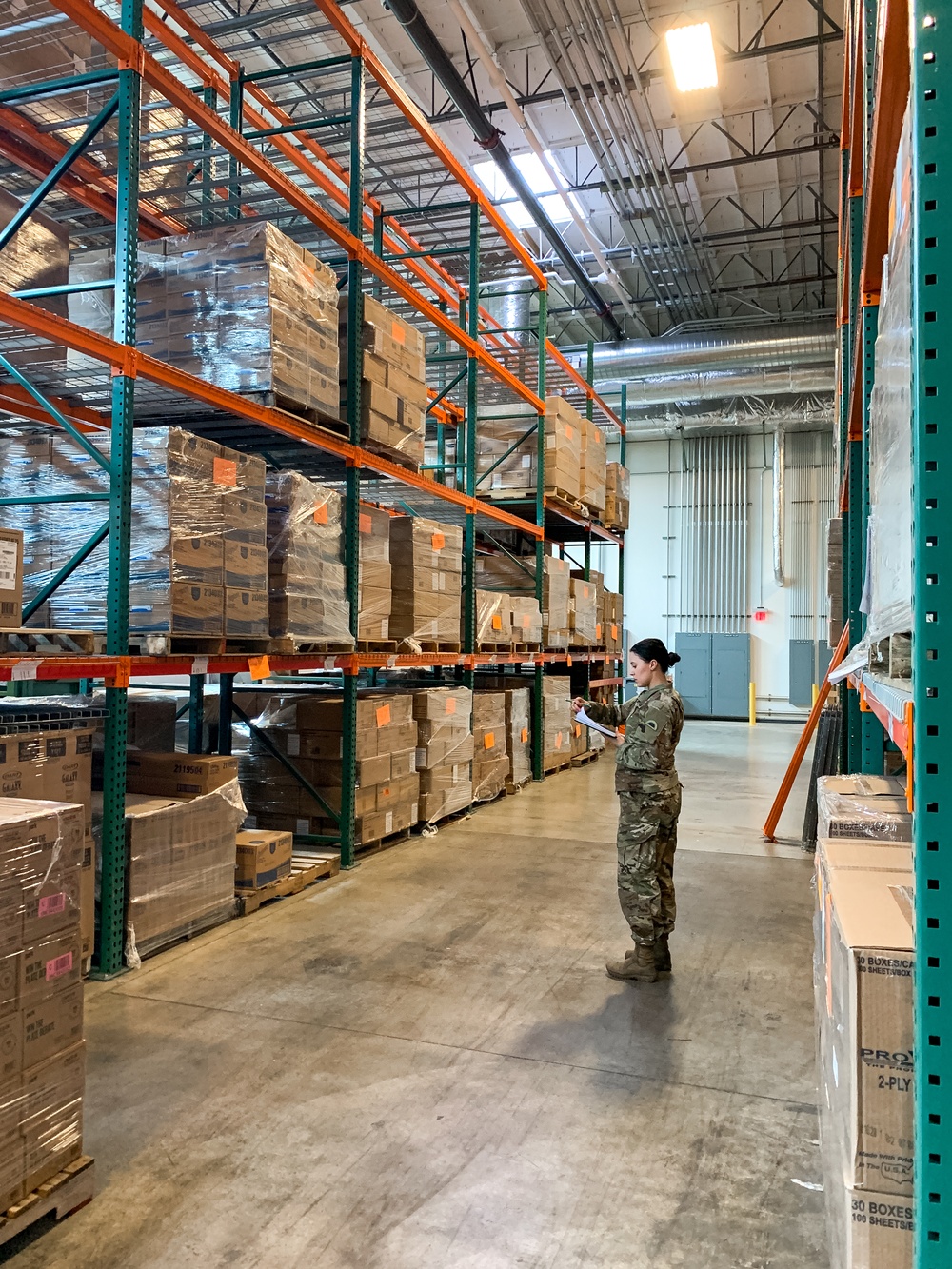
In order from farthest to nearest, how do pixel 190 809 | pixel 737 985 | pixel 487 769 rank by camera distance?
1. pixel 487 769
2. pixel 190 809
3. pixel 737 985

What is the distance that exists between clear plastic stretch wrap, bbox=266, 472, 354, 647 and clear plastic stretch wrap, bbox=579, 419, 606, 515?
6.05m

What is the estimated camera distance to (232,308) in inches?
212

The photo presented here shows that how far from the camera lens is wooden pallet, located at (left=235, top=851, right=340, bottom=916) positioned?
550cm

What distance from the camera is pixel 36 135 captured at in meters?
5.39

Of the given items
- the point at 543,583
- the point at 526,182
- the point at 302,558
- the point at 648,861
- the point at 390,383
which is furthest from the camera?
the point at 526,182

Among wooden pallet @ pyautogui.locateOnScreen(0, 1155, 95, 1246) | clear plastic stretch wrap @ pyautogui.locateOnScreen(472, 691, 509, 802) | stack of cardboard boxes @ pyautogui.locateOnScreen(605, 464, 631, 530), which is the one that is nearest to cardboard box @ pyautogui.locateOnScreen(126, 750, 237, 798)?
wooden pallet @ pyautogui.locateOnScreen(0, 1155, 95, 1246)

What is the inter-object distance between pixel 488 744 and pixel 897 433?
772 centimetres

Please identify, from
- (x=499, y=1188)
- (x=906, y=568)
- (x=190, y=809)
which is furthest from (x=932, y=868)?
(x=190, y=809)

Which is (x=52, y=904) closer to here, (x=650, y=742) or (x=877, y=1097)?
(x=877, y=1097)

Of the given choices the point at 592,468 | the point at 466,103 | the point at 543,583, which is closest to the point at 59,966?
Result: the point at 543,583

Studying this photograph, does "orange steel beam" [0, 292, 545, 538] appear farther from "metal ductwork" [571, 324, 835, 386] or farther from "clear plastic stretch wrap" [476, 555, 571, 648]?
"metal ductwork" [571, 324, 835, 386]

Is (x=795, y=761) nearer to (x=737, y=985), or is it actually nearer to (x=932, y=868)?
(x=737, y=985)

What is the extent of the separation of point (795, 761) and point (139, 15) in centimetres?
700

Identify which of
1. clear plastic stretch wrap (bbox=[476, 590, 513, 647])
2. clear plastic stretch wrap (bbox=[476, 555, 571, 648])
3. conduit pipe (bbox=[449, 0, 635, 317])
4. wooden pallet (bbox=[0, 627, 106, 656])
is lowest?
wooden pallet (bbox=[0, 627, 106, 656])
